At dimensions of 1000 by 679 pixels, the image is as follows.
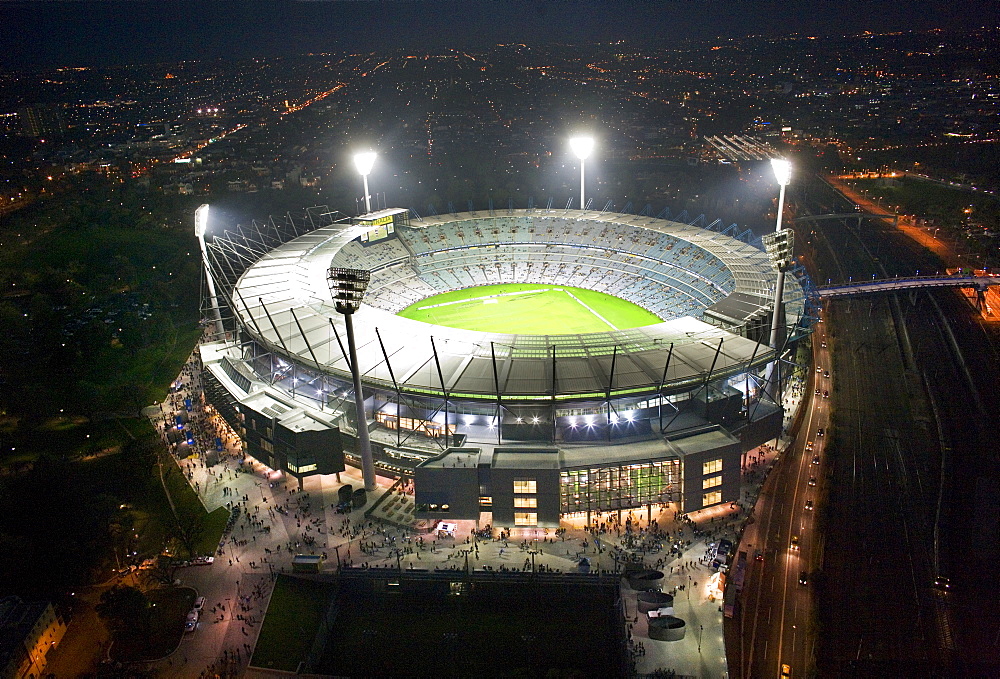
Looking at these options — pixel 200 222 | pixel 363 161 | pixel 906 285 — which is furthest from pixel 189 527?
pixel 906 285

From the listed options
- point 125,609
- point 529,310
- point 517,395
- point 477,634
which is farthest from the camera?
point 529,310

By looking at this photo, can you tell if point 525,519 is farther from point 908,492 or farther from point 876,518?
point 908,492

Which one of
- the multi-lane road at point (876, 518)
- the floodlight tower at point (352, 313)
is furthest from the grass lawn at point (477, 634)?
the floodlight tower at point (352, 313)

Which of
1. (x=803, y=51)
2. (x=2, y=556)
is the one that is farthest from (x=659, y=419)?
(x=803, y=51)

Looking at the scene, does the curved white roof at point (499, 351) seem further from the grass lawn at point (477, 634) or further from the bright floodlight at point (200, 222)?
the grass lawn at point (477, 634)

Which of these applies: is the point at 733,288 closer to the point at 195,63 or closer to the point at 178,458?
the point at 178,458

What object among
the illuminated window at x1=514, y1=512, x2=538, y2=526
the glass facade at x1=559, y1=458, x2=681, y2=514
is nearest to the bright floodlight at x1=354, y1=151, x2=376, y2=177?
the illuminated window at x1=514, y1=512, x2=538, y2=526
